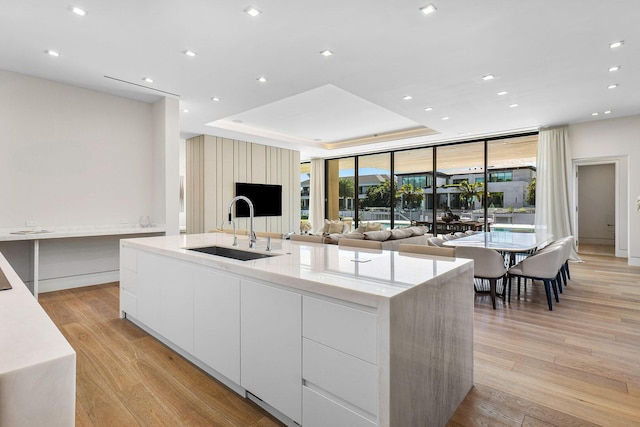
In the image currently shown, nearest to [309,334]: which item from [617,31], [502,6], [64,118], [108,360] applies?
[108,360]

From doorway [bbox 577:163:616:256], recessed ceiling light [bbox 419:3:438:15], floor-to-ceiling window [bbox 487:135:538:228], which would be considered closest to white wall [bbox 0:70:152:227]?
recessed ceiling light [bbox 419:3:438:15]

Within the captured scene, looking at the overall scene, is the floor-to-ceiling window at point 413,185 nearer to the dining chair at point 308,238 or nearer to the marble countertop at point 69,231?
the dining chair at point 308,238

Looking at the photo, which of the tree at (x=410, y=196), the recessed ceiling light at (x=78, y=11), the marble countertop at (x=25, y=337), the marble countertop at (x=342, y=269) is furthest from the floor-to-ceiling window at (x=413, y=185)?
the marble countertop at (x=25, y=337)

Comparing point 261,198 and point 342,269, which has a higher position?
point 261,198

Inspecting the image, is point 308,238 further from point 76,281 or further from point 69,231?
point 76,281

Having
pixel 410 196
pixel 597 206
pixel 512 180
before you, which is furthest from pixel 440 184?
pixel 597 206

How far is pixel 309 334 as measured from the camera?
1.47 m

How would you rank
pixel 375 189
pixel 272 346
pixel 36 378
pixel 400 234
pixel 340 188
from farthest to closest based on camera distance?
pixel 340 188
pixel 375 189
pixel 400 234
pixel 272 346
pixel 36 378

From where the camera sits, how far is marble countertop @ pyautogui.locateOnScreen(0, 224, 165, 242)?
12.1 ft

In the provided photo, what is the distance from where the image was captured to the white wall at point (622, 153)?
612 centimetres

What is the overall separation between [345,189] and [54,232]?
7905 millimetres

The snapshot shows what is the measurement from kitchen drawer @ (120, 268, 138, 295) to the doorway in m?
9.97

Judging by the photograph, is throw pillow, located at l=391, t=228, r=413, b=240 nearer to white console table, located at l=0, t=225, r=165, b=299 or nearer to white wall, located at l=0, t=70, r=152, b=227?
white console table, located at l=0, t=225, r=165, b=299

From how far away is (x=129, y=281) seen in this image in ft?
9.93
